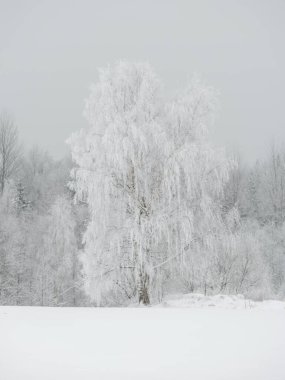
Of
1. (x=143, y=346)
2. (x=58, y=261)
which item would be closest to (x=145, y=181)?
(x=143, y=346)

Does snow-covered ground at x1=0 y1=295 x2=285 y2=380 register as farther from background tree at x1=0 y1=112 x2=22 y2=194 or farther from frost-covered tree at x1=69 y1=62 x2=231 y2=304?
background tree at x1=0 y1=112 x2=22 y2=194

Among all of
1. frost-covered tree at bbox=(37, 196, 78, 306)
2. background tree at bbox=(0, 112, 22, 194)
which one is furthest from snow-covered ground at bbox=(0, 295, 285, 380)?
background tree at bbox=(0, 112, 22, 194)

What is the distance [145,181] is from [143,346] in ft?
26.7

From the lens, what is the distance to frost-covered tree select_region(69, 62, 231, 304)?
43.5ft

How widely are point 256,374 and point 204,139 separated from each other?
9.91 metres

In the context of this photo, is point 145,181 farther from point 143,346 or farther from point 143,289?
point 143,346

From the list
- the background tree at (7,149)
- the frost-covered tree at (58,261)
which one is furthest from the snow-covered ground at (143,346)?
the background tree at (7,149)

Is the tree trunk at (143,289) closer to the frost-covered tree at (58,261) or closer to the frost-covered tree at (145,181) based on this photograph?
the frost-covered tree at (145,181)

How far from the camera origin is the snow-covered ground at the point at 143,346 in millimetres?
4953

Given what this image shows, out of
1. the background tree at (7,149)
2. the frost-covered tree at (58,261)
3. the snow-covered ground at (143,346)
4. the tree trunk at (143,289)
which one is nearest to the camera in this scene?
the snow-covered ground at (143,346)

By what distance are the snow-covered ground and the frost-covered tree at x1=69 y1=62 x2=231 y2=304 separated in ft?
16.9

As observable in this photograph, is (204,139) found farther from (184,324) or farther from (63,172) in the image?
(63,172)

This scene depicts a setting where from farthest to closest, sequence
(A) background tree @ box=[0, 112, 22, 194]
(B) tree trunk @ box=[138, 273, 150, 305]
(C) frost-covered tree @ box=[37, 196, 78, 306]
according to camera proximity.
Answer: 1. (A) background tree @ box=[0, 112, 22, 194]
2. (C) frost-covered tree @ box=[37, 196, 78, 306]
3. (B) tree trunk @ box=[138, 273, 150, 305]

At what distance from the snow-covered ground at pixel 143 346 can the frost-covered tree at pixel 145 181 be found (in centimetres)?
514
